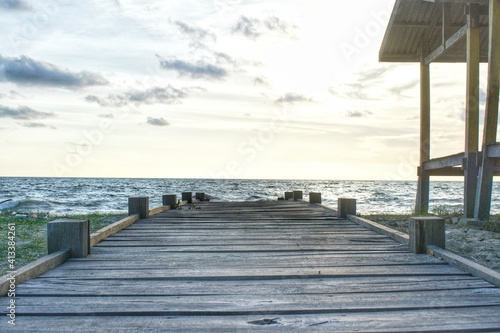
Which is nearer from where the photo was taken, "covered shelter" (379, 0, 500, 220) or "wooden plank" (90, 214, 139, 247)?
"wooden plank" (90, 214, 139, 247)

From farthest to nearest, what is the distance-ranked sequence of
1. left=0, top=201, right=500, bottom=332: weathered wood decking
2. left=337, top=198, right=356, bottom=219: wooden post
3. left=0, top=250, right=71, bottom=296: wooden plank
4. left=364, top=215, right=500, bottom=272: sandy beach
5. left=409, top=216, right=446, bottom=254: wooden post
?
left=337, top=198, right=356, bottom=219: wooden post, left=364, top=215, right=500, bottom=272: sandy beach, left=409, top=216, right=446, bottom=254: wooden post, left=0, top=250, right=71, bottom=296: wooden plank, left=0, top=201, right=500, bottom=332: weathered wood decking

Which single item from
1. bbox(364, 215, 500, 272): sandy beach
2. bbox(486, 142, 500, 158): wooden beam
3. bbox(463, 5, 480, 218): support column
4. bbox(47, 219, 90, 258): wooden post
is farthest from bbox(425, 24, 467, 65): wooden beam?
bbox(47, 219, 90, 258): wooden post

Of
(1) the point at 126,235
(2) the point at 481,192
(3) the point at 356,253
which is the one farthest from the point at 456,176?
(1) the point at 126,235

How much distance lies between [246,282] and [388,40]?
11.5 m

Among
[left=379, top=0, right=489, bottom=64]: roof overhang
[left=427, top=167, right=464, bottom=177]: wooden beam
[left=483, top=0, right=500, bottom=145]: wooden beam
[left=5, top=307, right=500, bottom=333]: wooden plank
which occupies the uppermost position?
[left=379, top=0, right=489, bottom=64]: roof overhang

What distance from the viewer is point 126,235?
6152 millimetres

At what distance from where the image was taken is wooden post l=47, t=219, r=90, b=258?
4492mm

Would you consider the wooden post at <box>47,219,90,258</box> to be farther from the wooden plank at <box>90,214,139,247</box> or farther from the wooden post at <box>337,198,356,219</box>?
→ the wooden post at <box>337,198,356,219</box>

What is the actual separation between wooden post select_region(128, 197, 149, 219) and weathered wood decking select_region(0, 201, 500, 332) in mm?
2676

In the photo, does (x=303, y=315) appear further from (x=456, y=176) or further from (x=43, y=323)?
(x=456, y=176)

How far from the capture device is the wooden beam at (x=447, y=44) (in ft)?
34.8

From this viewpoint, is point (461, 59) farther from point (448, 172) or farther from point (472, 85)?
point (472, 85)

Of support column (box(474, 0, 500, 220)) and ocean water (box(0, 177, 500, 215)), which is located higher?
support column (box(474, 0, 500, 220))

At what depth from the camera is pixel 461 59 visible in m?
14.0
